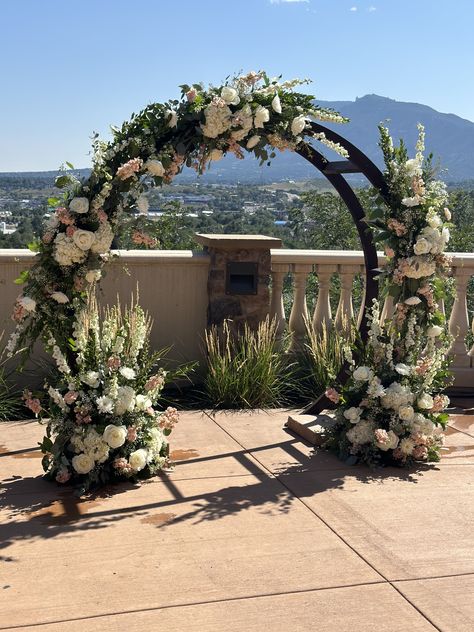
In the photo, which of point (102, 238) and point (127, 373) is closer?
point (102, 238)

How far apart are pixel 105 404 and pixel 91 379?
0.63ft

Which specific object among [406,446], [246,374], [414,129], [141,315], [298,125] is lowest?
[406,446]

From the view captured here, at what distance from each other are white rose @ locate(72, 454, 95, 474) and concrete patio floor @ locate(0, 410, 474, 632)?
180mm

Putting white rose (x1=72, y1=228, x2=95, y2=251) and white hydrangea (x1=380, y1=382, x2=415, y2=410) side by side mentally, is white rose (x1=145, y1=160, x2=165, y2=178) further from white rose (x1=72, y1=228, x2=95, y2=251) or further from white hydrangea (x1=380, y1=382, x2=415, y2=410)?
white hydrangea (x1=380, y1=382, x2=415, y2=410)

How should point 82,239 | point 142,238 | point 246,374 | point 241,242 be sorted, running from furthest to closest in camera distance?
point 241,242 → point 246,374 → point 142,238 → point 82,239

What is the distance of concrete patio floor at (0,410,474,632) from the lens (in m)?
3.80

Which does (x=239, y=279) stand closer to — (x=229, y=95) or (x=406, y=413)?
(x=406, y=413)

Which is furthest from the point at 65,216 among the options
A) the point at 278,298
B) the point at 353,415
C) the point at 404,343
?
the point at 278,298

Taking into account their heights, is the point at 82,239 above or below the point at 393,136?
below

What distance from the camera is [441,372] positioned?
640 centimetres

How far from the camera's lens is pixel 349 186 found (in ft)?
22.8

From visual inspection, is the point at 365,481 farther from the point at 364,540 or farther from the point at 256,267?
the point at 256,267

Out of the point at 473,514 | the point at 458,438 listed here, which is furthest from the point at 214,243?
the point at 473,514

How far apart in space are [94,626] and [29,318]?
7.80 feet
